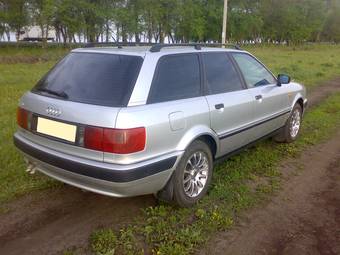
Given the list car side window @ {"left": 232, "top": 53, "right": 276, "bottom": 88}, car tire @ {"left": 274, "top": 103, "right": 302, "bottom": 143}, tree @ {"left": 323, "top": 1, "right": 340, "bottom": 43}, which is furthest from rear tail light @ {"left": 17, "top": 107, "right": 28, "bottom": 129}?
tree @ {"left": 323, "top": 1, "right": 340, "bottom": 43}

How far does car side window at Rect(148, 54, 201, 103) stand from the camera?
329 cm

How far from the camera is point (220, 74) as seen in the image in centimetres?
416

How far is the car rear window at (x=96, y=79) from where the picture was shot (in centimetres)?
310

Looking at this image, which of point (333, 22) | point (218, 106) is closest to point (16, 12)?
point (218, 106)

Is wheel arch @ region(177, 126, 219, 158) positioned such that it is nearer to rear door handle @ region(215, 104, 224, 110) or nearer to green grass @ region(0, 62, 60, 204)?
rear door handle @ region(215, 104, 224, 110)

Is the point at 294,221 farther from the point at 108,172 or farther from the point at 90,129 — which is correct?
the point at 90,129

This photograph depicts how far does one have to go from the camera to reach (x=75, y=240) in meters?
3.15

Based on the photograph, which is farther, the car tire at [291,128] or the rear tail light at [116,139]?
the car tire at [291,128]

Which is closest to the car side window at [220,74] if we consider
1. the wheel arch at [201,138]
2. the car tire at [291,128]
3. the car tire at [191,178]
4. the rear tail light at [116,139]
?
the wheel arch at [201,138]

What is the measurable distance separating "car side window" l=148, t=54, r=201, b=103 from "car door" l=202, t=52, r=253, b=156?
0.58 feet

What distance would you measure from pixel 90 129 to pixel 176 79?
1.03 meters

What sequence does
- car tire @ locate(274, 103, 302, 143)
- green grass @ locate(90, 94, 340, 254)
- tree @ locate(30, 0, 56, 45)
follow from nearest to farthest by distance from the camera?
green grass @ locate(90, 94, 340, 254)
car tire @ locate(274, 103, 302, 143)
tree @ locate(30, 0, 56, 45)

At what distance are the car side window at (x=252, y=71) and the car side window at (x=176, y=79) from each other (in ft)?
3.17

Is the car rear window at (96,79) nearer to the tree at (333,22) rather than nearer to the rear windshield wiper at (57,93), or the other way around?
the rear windshield wiper at (57,93)
